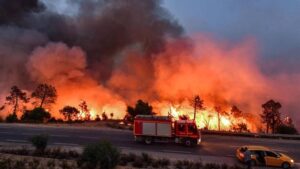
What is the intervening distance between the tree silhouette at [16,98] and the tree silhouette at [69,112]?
7.74 metres

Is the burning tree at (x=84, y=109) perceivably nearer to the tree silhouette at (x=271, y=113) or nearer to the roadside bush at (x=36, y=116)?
the roadside bush at (x=36, y=116)

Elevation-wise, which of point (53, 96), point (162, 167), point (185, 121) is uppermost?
point (53, 96)

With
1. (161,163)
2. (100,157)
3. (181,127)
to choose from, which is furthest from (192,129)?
(100,157)

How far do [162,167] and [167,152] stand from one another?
7398mm

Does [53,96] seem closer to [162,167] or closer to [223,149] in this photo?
[223,149]

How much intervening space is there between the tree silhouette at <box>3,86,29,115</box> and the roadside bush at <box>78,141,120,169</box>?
56.0 metres

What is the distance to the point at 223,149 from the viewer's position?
35.8 meters

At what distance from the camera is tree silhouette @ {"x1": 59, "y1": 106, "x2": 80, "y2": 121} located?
244 feet

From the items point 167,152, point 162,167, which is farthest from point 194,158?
point 162,167

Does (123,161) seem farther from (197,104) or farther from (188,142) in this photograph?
(197,104)

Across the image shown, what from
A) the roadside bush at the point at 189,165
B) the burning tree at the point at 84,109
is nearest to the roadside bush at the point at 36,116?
the burning tree at the point at 84,109

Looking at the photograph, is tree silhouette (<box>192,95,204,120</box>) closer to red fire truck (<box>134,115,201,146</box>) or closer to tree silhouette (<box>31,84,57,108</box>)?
tree silhouette (<box>31,84,57,108</box>)

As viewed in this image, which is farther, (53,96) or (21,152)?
(53,96)

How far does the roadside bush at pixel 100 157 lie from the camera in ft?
71.1
